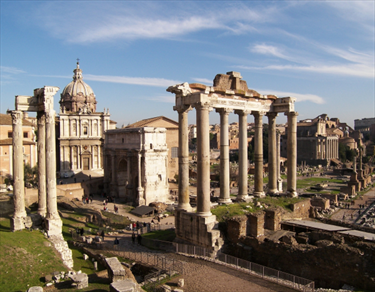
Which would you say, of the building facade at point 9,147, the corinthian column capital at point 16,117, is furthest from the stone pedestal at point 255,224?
the building facade at point 9,147

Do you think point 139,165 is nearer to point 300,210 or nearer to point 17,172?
point 17,172

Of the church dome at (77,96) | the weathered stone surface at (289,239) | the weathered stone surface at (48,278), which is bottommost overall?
the weathered stone surface at (48,278)

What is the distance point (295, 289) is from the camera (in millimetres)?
11375

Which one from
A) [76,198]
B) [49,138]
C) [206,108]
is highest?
[206,108]

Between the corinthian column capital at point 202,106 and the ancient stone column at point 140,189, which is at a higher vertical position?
the corinthian column capital at point 202,106

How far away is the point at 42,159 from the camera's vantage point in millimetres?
18016

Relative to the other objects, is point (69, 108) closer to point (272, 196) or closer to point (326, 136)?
point (272, 196)

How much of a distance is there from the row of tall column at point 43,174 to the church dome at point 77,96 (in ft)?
112

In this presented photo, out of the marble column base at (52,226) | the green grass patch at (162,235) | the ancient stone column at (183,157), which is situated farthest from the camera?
the green grass patch at (162,235)

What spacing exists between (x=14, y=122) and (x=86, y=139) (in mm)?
30525

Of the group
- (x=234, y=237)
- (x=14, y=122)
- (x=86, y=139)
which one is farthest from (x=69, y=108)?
(x=234, y=237)

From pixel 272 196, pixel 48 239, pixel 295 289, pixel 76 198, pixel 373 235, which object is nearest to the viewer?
pixel 295 289

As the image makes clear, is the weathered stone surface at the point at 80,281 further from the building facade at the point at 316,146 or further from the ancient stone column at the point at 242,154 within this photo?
the building facade at the point at 316,146

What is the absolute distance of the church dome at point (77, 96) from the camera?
52.3 metres
